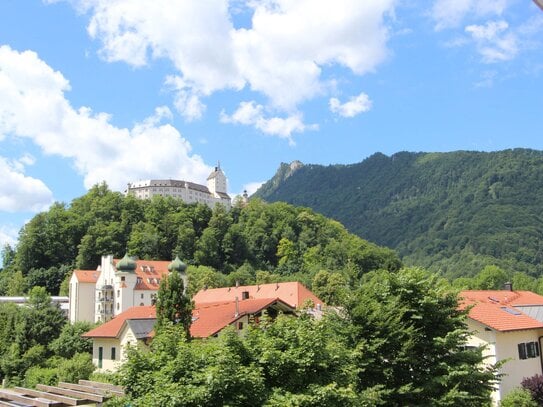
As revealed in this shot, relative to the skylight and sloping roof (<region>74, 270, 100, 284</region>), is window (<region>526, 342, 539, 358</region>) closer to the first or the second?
the skylight

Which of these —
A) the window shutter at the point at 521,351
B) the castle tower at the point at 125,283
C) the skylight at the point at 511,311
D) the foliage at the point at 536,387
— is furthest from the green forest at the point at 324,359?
the castle tower at the point at 125,283

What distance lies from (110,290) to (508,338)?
227ft

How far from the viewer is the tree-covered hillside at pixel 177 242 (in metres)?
113

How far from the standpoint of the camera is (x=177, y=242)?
122375 mm

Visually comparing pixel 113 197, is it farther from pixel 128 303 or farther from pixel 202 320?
pixel 202 320

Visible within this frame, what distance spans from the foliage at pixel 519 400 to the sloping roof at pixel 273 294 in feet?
105

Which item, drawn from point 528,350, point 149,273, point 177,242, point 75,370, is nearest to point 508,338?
point 528,350

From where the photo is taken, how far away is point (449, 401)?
58.0 feet

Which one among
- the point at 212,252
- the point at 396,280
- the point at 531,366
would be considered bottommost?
the point at 531,366

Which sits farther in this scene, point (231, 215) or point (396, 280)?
point (231, 215)

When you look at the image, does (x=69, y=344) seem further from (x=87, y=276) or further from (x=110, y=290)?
(x=87, y=276)

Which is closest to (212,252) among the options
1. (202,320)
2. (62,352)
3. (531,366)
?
(62,352)

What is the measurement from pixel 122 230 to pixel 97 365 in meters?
80.4

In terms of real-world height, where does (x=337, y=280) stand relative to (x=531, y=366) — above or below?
above
